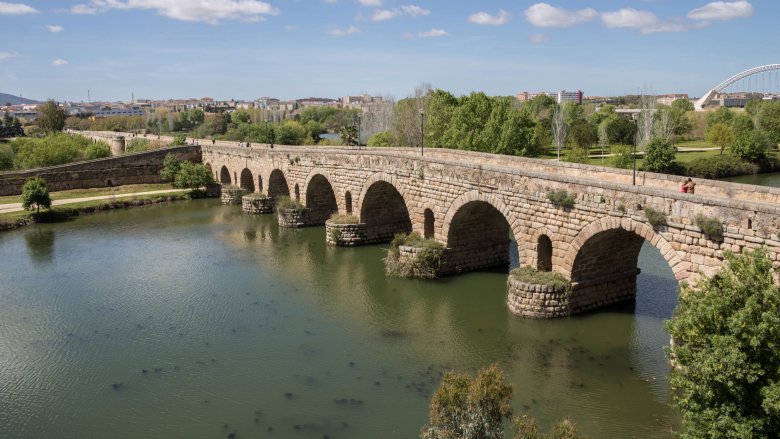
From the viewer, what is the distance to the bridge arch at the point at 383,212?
2775 centimetres

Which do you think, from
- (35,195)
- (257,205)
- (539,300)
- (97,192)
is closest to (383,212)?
(539,300)

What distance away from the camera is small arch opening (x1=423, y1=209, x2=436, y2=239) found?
2359cm

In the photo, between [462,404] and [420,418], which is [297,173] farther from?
[462,404]

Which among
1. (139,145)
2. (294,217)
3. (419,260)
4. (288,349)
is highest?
(139,145)

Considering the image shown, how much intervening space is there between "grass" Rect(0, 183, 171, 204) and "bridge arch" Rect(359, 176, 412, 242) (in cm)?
2484

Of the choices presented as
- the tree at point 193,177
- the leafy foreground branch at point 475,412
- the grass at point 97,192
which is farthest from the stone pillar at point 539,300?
the grass at point 97,192

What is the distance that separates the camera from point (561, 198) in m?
17.0

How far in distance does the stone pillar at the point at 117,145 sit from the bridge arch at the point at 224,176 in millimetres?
30530

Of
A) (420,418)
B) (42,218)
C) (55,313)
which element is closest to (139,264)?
(55,313)

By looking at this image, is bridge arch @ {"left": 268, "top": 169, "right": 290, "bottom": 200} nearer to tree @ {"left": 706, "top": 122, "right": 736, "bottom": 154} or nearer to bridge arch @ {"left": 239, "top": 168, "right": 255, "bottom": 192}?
bridge arch @ {"left": 239, "top": 168, "right": 255, "bottom": 192}

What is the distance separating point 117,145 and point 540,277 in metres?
67.4

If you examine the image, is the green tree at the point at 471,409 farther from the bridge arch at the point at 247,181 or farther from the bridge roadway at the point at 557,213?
the bridge arch at the point at 247,181

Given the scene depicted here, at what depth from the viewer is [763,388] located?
28.6ft

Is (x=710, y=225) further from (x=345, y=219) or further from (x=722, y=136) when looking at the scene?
(x=722, y=136)
